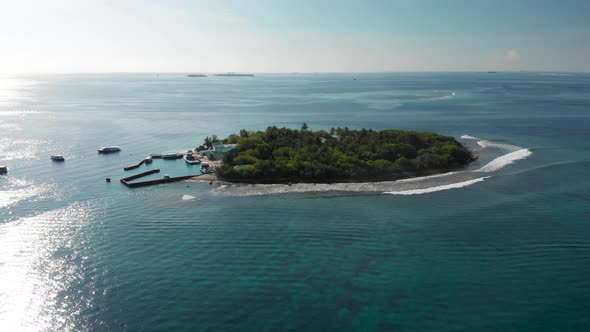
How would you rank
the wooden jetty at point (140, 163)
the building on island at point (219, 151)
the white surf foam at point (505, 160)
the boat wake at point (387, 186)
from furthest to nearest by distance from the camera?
1. the building on island at point (219, 151)
2. the wooden jetty at point (140, 163)
3. the white surf foam at point (505, 160)
4. the boat wake at point (387, 186)

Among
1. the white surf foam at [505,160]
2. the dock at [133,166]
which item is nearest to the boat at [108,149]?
the dock at [133,166]

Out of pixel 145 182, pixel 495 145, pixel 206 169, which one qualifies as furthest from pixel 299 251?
pixel 495 145

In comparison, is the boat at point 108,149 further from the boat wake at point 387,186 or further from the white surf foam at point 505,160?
the white surf foam at point 505,160

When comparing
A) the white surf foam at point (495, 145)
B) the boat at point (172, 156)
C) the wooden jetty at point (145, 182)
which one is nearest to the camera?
the wooden jetty at point (145, 182)

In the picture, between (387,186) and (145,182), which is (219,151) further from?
(387,186)

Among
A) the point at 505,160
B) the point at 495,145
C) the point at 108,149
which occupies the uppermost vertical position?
the point at 495,145

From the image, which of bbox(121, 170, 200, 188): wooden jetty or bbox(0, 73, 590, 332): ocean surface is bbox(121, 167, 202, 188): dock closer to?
bbox(121, 170, 200, 188): wooden jetty

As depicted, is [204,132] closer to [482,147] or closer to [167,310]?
[482,147]
